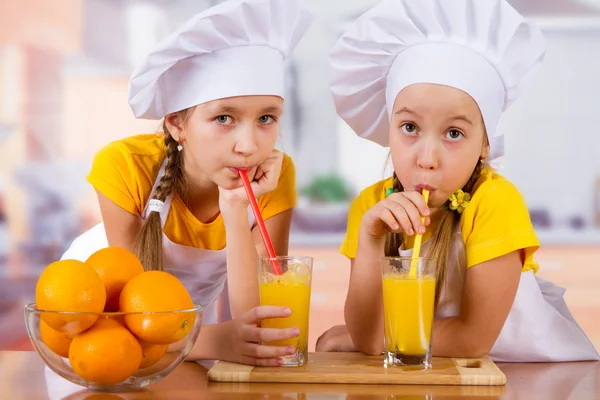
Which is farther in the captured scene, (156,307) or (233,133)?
(233,133)

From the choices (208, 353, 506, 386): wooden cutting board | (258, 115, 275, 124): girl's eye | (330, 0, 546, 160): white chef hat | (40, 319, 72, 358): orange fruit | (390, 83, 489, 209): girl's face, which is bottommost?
(208, 353, 506, 386): wooden cutting board

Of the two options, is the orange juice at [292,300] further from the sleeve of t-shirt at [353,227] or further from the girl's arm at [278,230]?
the girl's arm at [278,230]

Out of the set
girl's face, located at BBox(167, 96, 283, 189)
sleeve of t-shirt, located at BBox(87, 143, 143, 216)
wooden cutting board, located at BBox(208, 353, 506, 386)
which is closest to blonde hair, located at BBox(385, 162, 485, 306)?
wooden cutting board, located at BBox(208, 353, 506, 386)

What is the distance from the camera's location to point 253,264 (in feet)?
4.62

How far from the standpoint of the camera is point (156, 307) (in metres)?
0.93

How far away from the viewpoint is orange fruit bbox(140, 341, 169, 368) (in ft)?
3.08

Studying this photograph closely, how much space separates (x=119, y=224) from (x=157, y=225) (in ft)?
0.35

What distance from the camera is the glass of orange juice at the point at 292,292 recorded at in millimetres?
1096

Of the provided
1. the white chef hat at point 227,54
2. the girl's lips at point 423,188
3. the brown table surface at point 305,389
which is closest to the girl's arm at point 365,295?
the girl's lips at point 423,188

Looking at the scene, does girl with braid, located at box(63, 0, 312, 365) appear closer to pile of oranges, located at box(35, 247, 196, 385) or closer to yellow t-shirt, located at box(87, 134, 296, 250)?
yellow t-shirt, located at box(87, 134, 296, 250)

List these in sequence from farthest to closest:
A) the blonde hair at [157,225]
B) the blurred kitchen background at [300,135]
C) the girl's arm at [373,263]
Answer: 1. the blurred kitchen background at [300,135]
2. the blonde hair at [157,225]
3. the girl's arm at [373,263]

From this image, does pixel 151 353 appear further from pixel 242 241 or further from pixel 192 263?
pixel 192 263

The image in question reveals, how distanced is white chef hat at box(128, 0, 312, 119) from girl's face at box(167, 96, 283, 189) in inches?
0.8

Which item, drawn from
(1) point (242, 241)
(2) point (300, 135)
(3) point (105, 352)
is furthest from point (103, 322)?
(2) point (300, 135)
